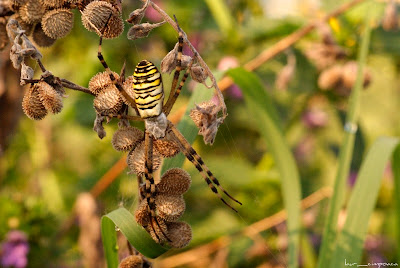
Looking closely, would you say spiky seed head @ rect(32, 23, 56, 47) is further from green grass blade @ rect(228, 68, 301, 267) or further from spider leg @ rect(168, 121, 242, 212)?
green grass blade @ rect(228, 68, 301, 267)

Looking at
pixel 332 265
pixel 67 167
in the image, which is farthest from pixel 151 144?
pixel 67 167

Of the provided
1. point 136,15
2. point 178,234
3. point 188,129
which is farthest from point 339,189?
point 136,15

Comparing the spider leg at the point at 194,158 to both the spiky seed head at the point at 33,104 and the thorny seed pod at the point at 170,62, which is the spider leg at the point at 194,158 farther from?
the spiky seed head at the point at 33,104

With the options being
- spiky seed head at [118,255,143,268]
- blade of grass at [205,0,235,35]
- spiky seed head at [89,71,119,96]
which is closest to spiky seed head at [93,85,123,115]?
spiky seed head at [89,71,119,96]

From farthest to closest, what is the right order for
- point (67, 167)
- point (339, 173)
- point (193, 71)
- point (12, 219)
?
1. point (67, 167)
2. point (12, 219)
3. point (339, 173)
4. point (193, 71)

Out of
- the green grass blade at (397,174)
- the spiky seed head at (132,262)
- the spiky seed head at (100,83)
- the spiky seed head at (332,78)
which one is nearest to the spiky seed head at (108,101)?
the spiky seed head at (100,83)

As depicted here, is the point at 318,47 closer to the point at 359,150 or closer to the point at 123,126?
the point at 359,150

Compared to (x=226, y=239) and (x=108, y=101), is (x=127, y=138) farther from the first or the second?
(x=226, y=239)
